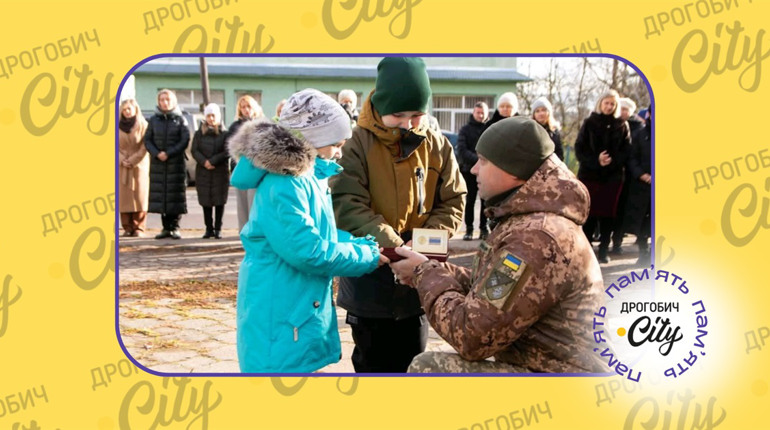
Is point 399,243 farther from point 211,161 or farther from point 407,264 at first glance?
point 211,161

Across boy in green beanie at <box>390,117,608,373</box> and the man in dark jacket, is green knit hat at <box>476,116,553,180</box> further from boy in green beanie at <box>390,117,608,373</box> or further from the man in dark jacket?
the man in dark jacket

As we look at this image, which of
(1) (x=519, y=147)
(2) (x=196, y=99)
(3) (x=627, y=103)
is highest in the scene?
(2) (x=196, y=99)

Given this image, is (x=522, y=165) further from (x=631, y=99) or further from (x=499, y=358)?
(x=631, y=99)

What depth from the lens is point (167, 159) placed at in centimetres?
912

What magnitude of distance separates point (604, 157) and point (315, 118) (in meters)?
5.55

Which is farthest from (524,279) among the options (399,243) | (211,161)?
(211,161)

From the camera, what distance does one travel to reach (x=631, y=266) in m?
7.62

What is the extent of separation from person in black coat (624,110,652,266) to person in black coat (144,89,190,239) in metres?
5.81

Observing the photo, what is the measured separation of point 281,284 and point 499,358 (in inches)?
37.8

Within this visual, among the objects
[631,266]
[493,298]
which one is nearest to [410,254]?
[493,298]

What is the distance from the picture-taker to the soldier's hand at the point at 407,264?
9.57ft

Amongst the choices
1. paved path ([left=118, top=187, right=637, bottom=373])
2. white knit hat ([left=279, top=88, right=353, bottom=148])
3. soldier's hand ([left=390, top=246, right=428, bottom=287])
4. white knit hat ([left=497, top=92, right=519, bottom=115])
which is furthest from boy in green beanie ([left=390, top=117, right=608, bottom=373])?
white knit hat ([left=497, top=92, right=519, bottom=115])

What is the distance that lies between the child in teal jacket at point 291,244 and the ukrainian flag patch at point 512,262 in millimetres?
719

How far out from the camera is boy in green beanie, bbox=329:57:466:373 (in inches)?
123
